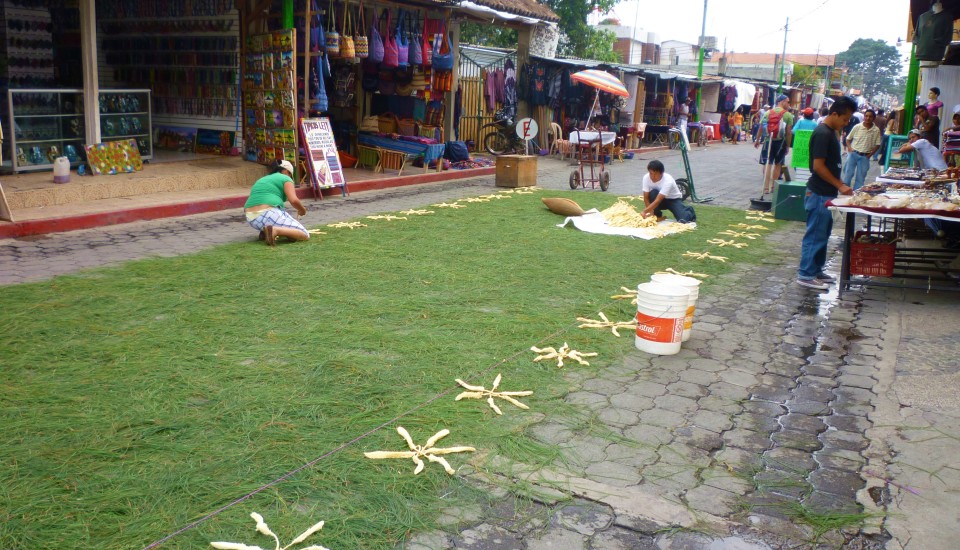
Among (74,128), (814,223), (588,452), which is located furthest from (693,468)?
(74,128)

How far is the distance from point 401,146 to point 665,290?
11.5m

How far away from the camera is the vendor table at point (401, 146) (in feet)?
53.4

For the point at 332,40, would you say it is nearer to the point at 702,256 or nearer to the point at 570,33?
the point at 702,256

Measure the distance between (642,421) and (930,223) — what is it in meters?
7.43

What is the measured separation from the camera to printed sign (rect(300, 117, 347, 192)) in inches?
512

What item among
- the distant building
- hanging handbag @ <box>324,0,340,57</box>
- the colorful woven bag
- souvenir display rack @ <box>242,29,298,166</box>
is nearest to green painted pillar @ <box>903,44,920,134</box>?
the colorful woven bag

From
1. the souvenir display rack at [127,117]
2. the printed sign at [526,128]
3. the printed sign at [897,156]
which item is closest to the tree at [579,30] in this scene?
the printed sign at [526,128]

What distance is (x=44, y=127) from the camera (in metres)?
11.9

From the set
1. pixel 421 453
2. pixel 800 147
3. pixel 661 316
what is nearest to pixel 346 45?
pixel 800 147

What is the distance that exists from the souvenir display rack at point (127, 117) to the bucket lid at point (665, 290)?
1028 centimetres

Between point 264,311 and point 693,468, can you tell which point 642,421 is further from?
point 264,311

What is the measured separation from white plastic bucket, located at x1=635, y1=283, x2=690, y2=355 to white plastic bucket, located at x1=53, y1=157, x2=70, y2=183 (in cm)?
897

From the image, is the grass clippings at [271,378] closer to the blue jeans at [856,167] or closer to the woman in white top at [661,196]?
the woman in white top at [661,196]

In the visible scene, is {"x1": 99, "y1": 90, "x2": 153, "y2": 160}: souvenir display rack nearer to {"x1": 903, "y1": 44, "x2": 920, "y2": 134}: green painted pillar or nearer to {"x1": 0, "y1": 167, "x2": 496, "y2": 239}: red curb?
{"x1": 0, "y1": 167, "x2": 496, "y2": 239}: red curb
